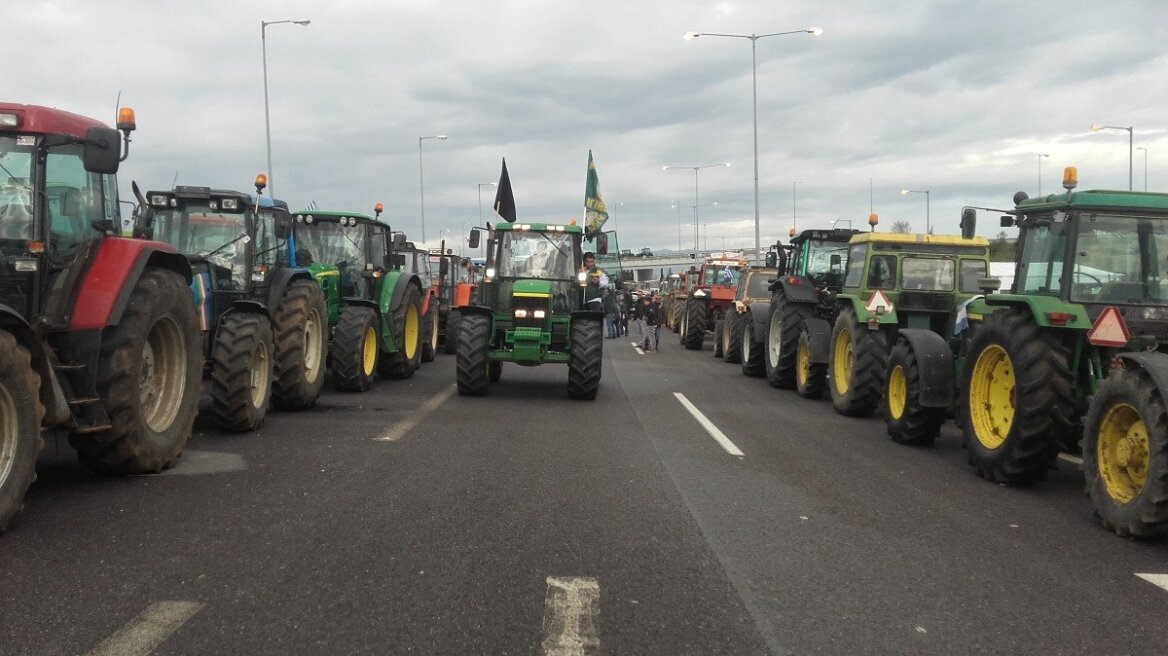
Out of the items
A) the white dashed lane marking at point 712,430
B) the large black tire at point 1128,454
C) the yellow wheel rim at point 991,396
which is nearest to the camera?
the large black tire at point 1128,454

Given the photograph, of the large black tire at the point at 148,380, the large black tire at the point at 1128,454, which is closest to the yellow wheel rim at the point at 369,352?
the large black tire at the point at 148,380

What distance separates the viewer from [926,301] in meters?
13.0

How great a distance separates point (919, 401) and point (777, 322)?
269 inches

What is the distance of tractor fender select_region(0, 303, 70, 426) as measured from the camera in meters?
5.61

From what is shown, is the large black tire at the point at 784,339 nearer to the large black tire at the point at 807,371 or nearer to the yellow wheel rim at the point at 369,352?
the large black tire at the point at 807,371

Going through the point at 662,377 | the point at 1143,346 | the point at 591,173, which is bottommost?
the point at 662,377

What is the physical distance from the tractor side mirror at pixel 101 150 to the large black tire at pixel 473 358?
21.6ft

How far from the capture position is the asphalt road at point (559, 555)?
4145 millimetres

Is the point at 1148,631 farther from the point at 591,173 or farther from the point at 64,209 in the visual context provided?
the point at 591,173

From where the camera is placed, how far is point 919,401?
923cm

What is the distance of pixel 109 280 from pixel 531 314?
7105mm

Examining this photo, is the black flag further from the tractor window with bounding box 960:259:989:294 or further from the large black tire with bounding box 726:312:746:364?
the tractor window with bounding box 960:259:989:294

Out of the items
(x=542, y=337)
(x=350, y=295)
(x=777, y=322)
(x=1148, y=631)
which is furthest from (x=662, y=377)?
(x=1148, y=631)

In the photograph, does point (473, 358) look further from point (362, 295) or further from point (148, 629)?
point (148, 629)
